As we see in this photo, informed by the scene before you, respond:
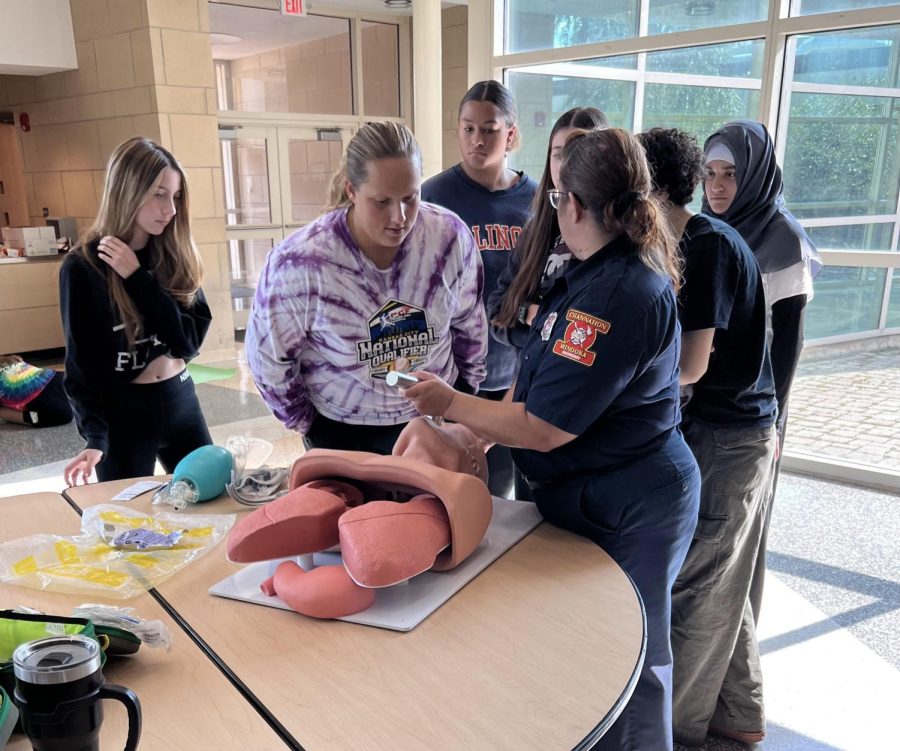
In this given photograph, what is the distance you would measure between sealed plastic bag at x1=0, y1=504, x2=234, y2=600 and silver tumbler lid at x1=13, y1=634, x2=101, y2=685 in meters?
0.54

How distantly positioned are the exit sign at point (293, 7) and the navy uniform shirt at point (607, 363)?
5758 millimetres

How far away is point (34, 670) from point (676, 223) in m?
1.41

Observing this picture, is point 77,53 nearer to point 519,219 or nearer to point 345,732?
point 519,219

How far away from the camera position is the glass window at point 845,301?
146 inches

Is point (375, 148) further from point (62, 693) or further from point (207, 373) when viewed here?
point (207, 373)

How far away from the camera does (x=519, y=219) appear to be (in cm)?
238

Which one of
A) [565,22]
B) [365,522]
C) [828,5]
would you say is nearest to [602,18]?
[565,22]

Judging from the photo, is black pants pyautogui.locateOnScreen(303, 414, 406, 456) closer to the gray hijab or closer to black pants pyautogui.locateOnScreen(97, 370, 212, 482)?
black pants pyautogui.locateOnScreen(97, 370, 212, 482)

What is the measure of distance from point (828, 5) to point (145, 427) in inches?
129

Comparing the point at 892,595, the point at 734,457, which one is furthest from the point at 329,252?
the point at 892,595

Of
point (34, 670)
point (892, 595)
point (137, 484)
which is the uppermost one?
point (34, 670)

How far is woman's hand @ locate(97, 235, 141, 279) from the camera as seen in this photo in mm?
2055

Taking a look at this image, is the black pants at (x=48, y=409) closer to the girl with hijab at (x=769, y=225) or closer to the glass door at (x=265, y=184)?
the glass door at (x=265, y=184)

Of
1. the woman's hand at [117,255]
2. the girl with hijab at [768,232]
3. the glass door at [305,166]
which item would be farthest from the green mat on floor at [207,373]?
the girl with hijab at [768,232]
